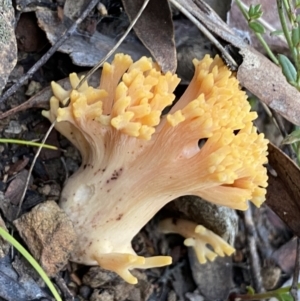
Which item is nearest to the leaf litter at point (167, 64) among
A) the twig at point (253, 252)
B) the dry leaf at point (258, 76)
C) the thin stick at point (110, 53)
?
the dry leaf at point (258, 76)

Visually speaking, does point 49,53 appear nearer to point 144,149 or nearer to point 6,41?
point 6,41

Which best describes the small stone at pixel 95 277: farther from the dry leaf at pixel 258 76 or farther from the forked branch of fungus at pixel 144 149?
the dry leaf at pixel 258 76

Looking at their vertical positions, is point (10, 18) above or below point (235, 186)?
above

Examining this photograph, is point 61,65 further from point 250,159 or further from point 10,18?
point 250,159

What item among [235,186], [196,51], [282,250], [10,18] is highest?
[10,18]

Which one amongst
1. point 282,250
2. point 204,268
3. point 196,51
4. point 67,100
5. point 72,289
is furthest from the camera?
point 282,250

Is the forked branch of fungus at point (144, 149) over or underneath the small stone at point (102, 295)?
over

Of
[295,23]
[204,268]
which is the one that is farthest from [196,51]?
[204,268]
